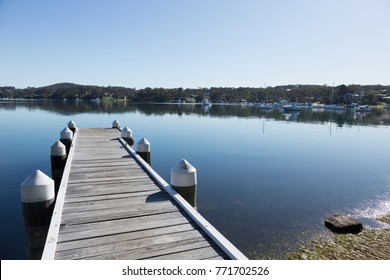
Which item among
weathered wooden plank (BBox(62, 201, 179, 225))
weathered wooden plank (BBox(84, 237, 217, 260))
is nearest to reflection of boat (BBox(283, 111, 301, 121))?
weathered wooden plank (BBox(62, 201, 179, 225))

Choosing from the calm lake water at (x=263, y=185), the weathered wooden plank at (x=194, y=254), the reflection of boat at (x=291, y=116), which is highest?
the weathered wooden plank at (x=194, y=254)

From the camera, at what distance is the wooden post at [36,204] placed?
5.40 meters

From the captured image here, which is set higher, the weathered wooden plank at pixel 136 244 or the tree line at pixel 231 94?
the tree line at pixel 231 94

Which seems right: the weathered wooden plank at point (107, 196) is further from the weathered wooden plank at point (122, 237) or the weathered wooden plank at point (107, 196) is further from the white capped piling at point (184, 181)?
the weathered wooden plank at point (122, 237)

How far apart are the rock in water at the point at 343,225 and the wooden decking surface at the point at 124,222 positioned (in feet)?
21.2

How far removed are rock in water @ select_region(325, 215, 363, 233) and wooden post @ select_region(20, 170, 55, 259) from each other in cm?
867

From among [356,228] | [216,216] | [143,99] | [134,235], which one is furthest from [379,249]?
[143,99]

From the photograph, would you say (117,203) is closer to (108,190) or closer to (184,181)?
(108,190)

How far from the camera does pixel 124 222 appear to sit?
4.92 m

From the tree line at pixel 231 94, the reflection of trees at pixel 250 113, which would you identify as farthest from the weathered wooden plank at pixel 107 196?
the tree line at pixel 231 94

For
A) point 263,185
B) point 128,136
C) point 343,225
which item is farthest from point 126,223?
point 263,185

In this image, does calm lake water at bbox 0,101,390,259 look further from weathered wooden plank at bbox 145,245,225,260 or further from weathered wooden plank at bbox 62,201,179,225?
weathered wooden plank at bbox 145,245,225,260
